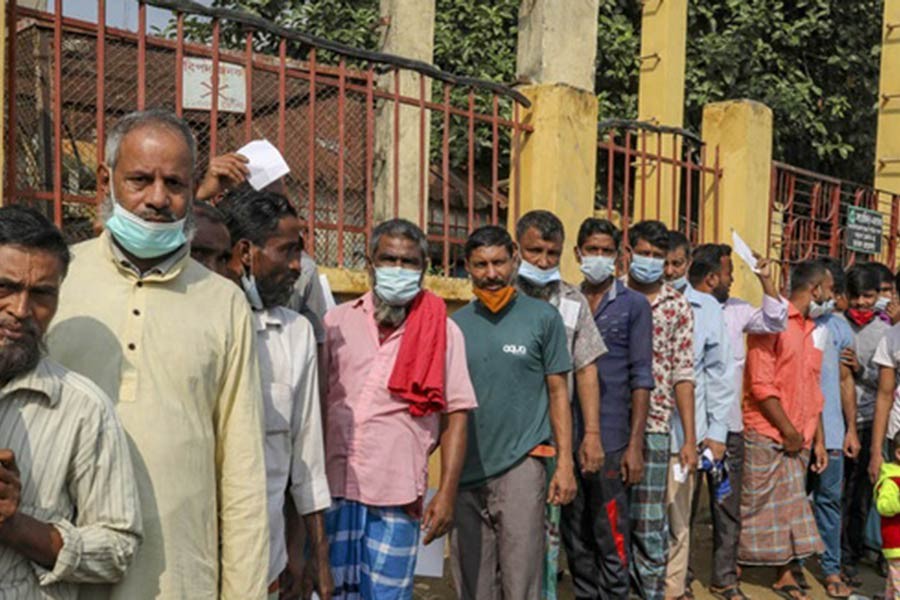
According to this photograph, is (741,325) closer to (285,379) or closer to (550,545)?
(550,545)

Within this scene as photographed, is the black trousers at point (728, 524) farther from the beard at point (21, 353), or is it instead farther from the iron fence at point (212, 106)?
the beard at point (21, 353)

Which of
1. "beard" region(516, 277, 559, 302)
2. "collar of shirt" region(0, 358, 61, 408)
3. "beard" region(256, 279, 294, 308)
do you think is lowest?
"collar of shirt" region(0, 358, 61, 408)

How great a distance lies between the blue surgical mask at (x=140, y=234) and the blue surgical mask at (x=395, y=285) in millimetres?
1191

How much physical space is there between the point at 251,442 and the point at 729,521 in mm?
3919

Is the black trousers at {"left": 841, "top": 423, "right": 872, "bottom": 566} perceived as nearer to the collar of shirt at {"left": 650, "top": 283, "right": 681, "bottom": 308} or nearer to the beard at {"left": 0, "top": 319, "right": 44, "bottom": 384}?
the collar of shirt at {"left": 650, "top": 283, "right": 681, "bottom": 308}

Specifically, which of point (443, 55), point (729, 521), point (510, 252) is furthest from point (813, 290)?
point (443, 55)

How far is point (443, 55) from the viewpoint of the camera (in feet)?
36.6

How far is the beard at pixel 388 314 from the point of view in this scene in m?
3.33

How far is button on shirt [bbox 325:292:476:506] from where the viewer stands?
323 cm

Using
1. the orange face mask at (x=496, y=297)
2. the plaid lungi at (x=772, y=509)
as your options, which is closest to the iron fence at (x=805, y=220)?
the plaid lungi at (x=772, y=509)

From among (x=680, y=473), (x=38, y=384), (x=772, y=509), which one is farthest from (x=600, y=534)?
(x=38, y=384)

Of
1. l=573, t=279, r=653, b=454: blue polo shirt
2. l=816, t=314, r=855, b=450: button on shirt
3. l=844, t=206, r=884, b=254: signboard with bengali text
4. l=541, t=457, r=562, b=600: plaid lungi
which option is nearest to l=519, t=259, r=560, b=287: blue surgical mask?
l=573, t=279, r=653, b=454: blue polo shirt

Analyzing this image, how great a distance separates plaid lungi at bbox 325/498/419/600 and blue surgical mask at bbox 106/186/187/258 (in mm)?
1356

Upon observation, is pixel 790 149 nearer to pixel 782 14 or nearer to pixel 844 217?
pixel 782 14
